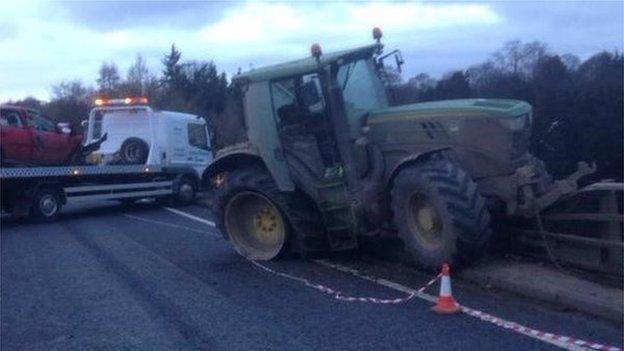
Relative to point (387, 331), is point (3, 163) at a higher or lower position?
higher

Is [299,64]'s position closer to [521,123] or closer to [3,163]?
[521,123]

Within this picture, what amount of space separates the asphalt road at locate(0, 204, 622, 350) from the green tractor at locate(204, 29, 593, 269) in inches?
18.8

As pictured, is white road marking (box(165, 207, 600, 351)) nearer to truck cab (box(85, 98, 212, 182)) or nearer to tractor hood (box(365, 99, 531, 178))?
tractor hood (box(365, 99, 531, 178))

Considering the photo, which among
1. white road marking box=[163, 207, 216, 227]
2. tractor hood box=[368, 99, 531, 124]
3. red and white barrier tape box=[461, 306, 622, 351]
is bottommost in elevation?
white road marking box=[163, 207, 216, 227]

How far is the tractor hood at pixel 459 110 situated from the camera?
1072 cm

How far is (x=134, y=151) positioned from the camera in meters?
24.6

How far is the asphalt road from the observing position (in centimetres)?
800

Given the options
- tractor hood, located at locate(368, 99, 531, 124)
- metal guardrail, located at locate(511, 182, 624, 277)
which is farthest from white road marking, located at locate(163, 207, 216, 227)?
metal guardrail, located at locate(511, 182, 624, 277)

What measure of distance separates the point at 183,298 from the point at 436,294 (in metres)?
2.68

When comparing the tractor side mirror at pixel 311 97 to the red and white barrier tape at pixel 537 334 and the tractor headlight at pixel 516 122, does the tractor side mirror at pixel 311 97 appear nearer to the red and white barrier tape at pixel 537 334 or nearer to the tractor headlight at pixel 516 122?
the tractor headlight at pixel 516 122

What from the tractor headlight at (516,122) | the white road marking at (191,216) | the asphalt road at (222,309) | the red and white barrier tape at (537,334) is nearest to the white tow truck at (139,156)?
the white road marking at (191,216)

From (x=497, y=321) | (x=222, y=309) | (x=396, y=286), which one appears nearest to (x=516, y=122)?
(x=396, y=286)

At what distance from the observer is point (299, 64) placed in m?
12.2

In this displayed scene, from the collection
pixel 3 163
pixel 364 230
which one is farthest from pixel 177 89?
pixel 364 230
